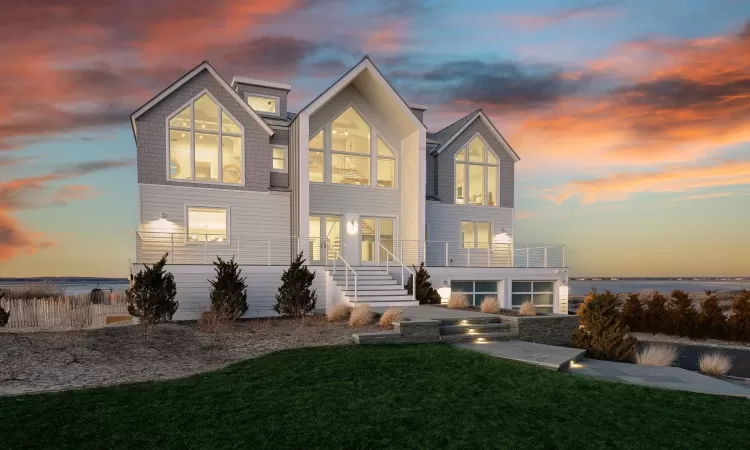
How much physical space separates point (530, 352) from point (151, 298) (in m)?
10.2

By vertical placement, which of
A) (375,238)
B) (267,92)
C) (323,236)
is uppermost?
(267,92)

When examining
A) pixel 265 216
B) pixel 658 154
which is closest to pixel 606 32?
pixel 658 154

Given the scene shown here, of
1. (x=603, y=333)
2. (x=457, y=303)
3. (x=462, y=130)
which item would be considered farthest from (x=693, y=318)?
(x=462, y=130)

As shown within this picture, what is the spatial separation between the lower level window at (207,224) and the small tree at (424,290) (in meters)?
7.61

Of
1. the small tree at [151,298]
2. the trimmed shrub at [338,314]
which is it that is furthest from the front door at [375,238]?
the small tree at [151,298]

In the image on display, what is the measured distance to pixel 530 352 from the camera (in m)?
9.36

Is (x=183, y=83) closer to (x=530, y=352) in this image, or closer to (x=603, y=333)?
(x=530, y=352)

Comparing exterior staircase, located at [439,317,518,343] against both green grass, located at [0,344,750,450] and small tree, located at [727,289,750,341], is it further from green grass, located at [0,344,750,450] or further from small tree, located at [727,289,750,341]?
small tree, located at [727,289,750,341]

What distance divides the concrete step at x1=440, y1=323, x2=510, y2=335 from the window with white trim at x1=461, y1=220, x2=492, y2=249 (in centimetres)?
1088

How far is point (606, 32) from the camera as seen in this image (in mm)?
15750

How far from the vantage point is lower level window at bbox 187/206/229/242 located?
56.4 feet

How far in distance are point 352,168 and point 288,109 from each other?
585 centimetres

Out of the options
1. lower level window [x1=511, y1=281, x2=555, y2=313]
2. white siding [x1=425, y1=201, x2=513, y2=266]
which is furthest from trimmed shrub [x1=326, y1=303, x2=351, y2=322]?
lower level window [x1=511, y1=281, x2=555, y2=313]

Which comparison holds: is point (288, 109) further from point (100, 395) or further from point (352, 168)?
point (100, 395)
